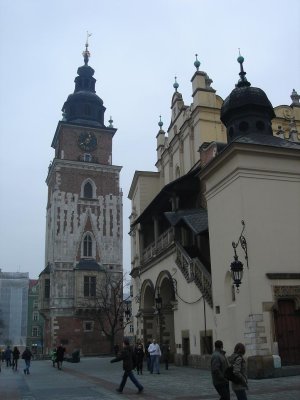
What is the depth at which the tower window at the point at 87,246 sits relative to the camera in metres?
55.7

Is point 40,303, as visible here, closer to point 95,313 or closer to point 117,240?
point 95,313

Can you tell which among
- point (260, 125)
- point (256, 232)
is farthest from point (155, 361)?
point (260, 125)

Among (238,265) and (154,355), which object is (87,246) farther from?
(238,265)

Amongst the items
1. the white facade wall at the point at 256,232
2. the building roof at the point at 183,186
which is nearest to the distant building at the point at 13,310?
the building roof at the point at 183,186

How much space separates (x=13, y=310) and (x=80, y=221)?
40.0 meters

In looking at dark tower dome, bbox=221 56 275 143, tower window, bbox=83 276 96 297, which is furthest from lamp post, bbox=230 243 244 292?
tower window, bbox=83 276 96 297

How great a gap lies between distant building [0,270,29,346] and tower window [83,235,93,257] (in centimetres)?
3862

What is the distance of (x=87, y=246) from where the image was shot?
56.0 metres

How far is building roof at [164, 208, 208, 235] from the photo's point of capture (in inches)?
880

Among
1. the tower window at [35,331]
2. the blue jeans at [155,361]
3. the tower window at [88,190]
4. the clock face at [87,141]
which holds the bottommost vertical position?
the blue jeans at [155,361]

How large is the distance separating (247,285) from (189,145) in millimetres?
16348

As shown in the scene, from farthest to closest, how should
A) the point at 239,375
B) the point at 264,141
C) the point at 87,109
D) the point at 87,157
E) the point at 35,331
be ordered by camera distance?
the point at 35,331, the point at 87,109, the point at 87,157, the point at 264,141, the point at 239,375

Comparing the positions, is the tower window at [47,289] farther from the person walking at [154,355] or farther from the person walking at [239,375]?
the person walking at [239,375]

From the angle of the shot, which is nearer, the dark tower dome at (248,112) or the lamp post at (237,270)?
the lamp post at (237,270)
